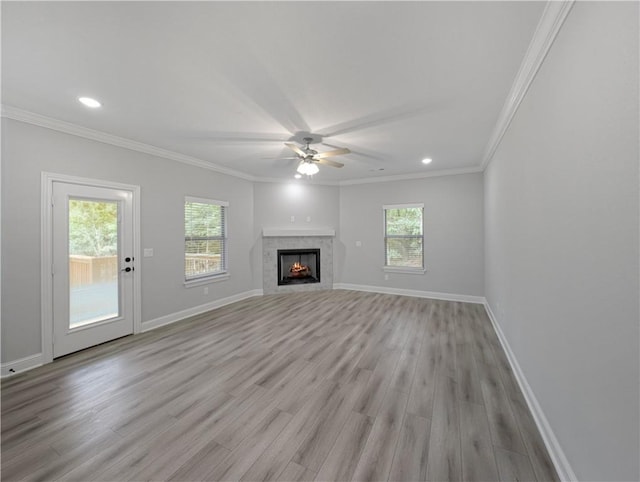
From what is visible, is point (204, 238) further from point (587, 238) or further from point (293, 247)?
point (587, 238)

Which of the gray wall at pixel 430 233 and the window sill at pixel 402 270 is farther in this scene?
the window sill at pixel 402 270

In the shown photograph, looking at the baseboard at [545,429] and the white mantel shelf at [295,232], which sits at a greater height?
the white mantel shelf at [295,232]

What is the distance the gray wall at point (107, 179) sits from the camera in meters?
2.74

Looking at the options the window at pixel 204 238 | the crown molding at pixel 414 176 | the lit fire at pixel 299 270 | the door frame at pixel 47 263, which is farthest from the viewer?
the lit fire at pixel 299 270

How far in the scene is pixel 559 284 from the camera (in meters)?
1.61

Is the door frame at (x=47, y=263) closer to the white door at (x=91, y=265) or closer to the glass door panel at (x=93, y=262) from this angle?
the white door at (x=91, y=265)

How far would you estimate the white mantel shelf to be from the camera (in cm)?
613

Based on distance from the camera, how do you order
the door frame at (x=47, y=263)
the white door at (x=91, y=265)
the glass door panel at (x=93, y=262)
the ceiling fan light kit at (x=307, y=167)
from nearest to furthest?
the door frame at (x=47, y=263) → the white door at (x=91, y=265) → the glass door panel at (x=93, y=262) → the ceiling fan light kit at (x=307, y=167)

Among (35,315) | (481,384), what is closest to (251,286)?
(35,315)

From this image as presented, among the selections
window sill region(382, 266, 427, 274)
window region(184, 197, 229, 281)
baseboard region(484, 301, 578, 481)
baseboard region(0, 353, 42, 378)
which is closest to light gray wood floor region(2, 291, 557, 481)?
Answer: baseboard region(484, 301, 578, 481)

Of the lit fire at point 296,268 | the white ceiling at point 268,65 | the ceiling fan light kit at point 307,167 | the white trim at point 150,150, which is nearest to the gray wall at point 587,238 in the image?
the white ceiling at point 268,65

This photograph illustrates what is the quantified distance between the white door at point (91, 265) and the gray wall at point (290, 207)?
267cm

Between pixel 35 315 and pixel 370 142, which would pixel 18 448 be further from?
pixel 370 142

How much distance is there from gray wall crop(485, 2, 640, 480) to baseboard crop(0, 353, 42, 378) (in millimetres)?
4771
